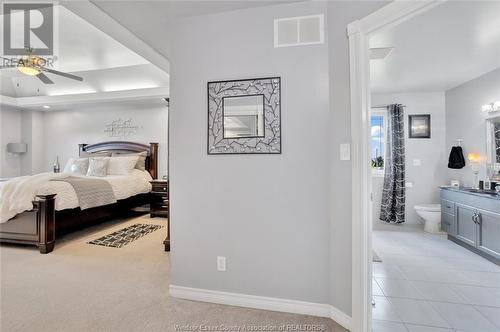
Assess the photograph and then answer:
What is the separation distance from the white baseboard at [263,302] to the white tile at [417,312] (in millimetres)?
554

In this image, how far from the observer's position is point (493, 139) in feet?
11.3

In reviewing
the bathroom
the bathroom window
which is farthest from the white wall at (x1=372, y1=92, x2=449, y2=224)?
the bathroom window

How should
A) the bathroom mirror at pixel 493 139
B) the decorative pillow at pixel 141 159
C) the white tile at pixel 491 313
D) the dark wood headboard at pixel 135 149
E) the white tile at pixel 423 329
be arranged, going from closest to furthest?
1. the white tile at pixel 423 329
2. the white tile at pixel 491 313
3. the bathroom mirror at pixel 493 139
4. the decorative pillow at pixel 141 159
5. the dark wood headboard at pixel 135 149

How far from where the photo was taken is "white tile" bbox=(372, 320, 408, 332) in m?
1.84

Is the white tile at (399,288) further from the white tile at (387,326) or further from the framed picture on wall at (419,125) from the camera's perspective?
the framed picture on wall at (419,125)

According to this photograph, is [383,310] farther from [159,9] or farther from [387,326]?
[159,9]

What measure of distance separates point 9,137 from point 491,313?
9.00 metres

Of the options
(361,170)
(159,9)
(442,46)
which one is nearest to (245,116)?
(361,170)

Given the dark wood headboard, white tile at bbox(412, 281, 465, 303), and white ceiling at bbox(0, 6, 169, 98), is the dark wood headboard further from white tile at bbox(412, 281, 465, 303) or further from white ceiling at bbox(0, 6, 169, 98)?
white tile at bbox(412, 281, 465, 303)

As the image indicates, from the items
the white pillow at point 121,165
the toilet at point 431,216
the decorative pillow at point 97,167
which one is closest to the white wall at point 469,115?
the toilet at point 431,216

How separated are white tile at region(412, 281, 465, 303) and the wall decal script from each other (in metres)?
5.79

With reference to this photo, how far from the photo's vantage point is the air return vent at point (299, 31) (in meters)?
1.93

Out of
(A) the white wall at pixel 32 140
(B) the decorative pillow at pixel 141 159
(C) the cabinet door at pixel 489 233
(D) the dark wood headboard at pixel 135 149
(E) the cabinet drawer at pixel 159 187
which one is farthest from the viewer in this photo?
(A) the white wall at pixel 32 140

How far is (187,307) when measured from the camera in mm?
2053
